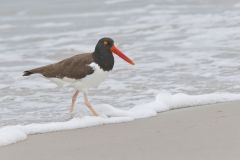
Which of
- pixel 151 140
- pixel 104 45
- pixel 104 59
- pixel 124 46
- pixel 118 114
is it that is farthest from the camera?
pixel 124 46

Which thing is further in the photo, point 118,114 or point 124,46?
point 124,46

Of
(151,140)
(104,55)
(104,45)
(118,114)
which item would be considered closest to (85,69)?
(104,55)

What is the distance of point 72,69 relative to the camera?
6715mm

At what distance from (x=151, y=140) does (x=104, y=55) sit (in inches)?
61.5

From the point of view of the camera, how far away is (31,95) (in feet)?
25.4

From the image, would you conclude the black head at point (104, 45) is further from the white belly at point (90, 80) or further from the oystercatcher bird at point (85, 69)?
the white belly at point (90, 80)

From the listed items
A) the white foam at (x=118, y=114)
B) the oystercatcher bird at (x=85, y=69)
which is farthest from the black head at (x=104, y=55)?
the white foam at (x=118, y=114)

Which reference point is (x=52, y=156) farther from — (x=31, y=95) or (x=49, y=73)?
(x=31, y=95)

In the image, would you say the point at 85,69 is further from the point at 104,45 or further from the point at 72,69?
the point at 104,45

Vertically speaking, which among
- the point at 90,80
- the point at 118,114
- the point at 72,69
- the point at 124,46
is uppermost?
the point at 72,69

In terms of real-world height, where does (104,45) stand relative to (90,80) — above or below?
above

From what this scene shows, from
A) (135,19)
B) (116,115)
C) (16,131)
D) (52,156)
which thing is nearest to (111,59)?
(116,115)

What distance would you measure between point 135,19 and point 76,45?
2.63 metres

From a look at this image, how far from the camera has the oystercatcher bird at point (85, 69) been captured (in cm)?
662
